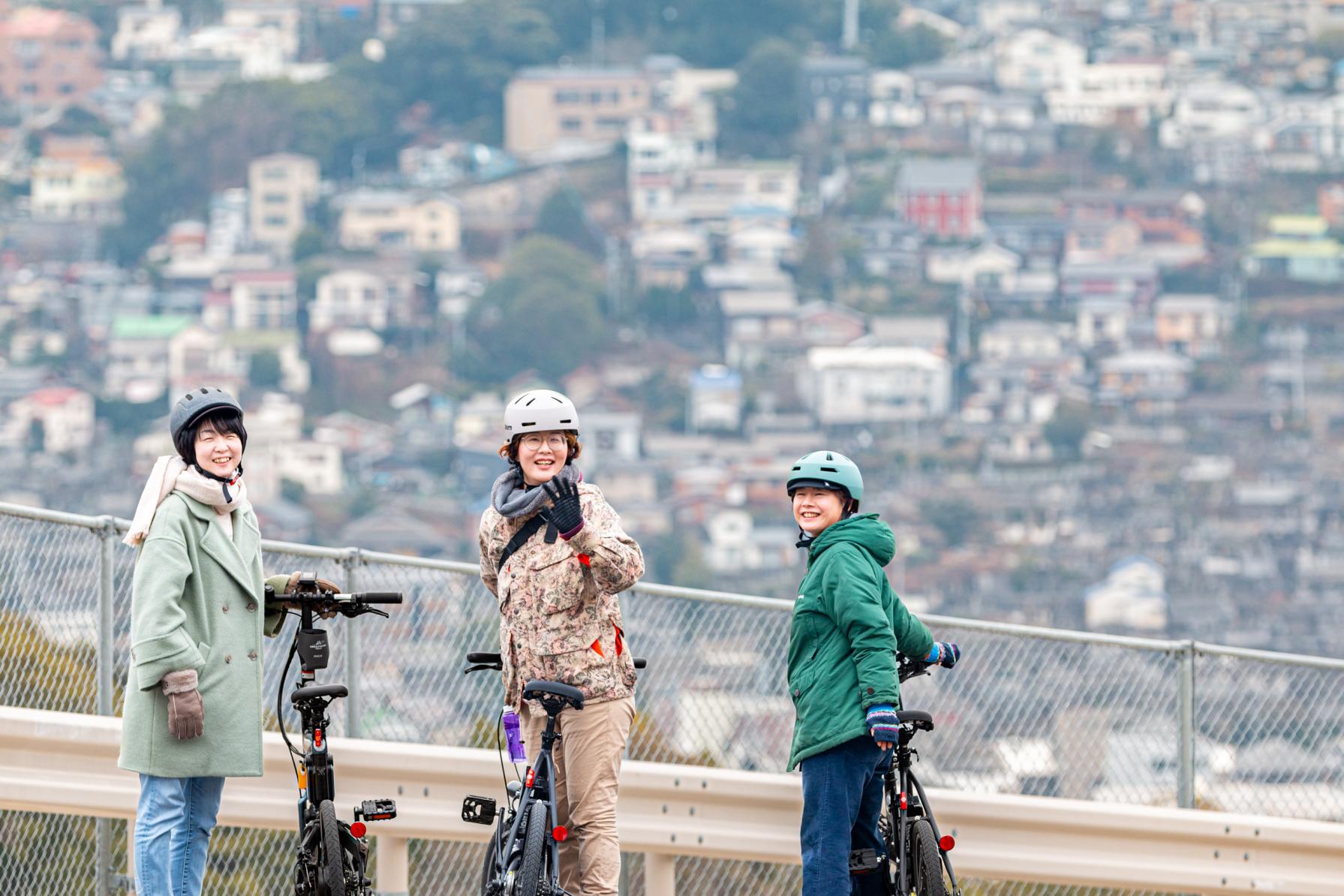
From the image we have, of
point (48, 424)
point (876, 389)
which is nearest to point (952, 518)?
point (876, 389)

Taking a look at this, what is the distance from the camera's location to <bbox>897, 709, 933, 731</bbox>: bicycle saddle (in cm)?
461

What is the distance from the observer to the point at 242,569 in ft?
14.4

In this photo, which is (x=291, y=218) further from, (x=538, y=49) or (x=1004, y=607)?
(x=1004, y=607)

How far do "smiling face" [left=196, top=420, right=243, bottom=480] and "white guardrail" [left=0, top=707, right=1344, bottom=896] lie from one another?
73cm

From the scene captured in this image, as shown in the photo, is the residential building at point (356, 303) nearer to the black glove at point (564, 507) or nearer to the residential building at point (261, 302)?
the residential building at point (261, 302)

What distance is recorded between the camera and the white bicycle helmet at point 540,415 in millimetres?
4426

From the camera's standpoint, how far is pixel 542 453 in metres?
4.47

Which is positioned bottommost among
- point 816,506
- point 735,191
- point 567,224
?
point 816,506

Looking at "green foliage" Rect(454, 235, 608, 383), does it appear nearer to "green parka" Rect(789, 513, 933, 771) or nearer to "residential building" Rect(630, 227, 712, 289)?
"residential building" Rect(630, 227, 712, 289)

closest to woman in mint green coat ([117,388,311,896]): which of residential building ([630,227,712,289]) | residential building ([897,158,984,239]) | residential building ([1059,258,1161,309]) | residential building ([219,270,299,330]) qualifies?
residential building ([219,270,299,330])

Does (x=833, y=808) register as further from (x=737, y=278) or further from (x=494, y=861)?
(x=737, y=278)

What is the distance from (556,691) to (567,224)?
130m

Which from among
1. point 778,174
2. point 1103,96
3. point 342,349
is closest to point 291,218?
point 342,349

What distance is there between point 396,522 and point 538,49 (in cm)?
5286
